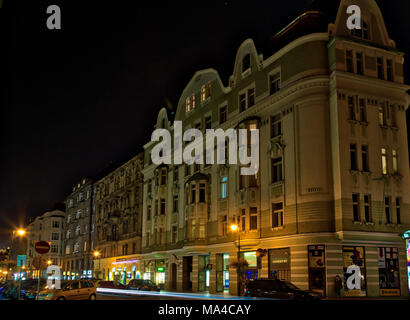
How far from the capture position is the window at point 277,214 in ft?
131

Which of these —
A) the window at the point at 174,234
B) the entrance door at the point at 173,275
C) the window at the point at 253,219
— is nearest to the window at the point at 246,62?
the window at the point at 253,219

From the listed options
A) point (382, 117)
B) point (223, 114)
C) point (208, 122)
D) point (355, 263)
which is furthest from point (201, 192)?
point (382, 117)

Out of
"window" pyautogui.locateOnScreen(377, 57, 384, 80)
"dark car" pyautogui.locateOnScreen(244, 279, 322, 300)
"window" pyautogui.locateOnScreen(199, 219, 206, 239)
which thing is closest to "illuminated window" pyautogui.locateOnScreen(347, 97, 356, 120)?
"window" pyautogui.locateOnScreen(377, 57, 384, 80)

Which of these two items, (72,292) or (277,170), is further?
(277,170)

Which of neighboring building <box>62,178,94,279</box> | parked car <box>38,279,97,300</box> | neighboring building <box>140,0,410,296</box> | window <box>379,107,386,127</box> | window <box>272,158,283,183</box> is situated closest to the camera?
parked car <box>38,279,97,300</box>

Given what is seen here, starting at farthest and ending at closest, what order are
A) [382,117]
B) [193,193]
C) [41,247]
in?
[193,193] → [382,117] → [41,247]

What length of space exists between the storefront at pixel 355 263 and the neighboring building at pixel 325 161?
0.24ft

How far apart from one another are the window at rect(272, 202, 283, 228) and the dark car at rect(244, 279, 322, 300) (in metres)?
9.77

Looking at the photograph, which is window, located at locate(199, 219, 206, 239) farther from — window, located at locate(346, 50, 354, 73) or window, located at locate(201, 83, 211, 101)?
window, located at locate(346, 50, 354, 73)

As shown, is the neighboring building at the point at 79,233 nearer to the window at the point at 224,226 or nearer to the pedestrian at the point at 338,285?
the window at the point at 224,226

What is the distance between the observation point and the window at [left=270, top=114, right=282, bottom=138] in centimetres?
4156

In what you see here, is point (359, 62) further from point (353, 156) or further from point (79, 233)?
point (79, 233)

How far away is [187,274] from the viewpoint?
54.5m

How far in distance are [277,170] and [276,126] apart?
12.3 ft
